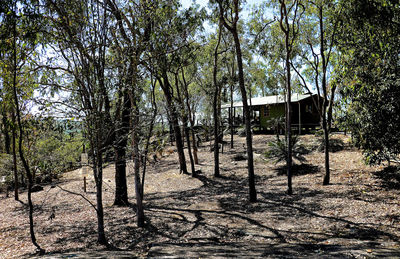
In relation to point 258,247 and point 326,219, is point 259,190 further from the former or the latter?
point 258,247

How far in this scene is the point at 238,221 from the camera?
748cm

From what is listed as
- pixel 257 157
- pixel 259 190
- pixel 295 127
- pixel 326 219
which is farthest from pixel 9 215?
pixel 295 127

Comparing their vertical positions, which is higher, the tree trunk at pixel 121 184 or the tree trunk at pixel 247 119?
the tree trunk at pixel 247 119

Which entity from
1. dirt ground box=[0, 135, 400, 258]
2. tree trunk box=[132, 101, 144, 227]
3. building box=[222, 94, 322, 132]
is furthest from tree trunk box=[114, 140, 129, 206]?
building box=[222, 94, 322, 132]

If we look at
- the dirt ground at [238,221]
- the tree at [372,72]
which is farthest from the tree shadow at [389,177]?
the tree at [372,72]

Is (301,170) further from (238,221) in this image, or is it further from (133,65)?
(133,65)

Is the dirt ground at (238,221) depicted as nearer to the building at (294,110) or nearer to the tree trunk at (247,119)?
the tree trunk at (247,119)

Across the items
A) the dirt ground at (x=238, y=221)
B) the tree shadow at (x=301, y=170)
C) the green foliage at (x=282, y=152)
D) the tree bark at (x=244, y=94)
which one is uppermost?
the tree bark at (x=244, y=94)

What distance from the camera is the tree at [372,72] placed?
6.99m

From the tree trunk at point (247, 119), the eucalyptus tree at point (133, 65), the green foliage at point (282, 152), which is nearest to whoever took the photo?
the eucalyptus tree at point (133, 65)

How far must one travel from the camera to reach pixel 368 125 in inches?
336

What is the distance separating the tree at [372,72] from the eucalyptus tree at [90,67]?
5.92 metres

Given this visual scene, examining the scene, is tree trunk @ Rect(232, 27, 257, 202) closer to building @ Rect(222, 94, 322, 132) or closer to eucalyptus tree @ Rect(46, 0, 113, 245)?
eucalyptus tree @ Rect(46, 0, 113, 245)

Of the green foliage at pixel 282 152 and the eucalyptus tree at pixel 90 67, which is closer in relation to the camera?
the eucalyptus tree at pixel 90 67
